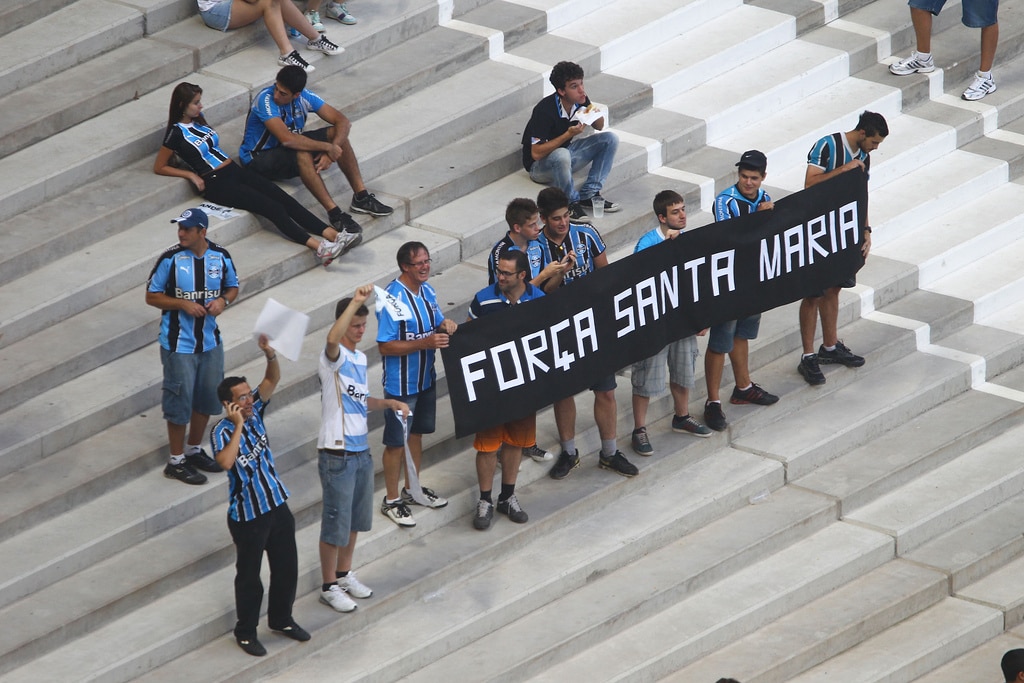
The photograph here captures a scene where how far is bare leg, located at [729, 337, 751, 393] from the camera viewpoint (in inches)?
468

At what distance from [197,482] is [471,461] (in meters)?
1.81

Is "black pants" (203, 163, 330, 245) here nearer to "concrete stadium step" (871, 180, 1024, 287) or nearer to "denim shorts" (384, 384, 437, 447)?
"denim shorts" (384, 384, 437, 447)

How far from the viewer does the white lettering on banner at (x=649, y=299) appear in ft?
36.4

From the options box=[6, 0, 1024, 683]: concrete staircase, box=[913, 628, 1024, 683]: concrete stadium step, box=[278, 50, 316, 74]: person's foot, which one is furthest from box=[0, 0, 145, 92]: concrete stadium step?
box=[913, 628, 1024, 683]: concrete stadium step

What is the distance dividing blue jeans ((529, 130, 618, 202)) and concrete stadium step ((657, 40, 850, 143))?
164 cm

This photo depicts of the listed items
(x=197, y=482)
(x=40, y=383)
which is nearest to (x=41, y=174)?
(x=40, y=383)

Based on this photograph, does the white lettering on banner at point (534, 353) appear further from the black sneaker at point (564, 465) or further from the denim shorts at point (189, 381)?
the denim shorts at point (189, 381)

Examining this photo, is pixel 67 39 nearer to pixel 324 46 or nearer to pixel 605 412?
pixel 324 46

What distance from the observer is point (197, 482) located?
10688 millimetres

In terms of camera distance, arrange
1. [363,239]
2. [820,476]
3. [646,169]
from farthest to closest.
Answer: [646,169] → [363,239] → [820,476]

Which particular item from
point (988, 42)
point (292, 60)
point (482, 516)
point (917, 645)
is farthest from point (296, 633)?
point (988, 42)

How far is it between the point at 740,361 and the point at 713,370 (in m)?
0.26

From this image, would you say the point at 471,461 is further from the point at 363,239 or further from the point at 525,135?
the point at 525,135

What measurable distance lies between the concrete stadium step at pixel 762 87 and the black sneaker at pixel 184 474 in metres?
5.73
